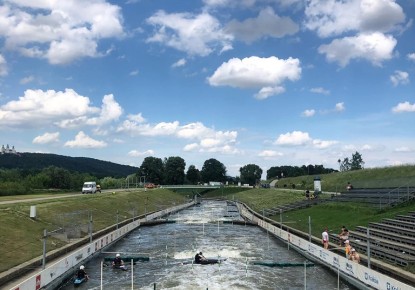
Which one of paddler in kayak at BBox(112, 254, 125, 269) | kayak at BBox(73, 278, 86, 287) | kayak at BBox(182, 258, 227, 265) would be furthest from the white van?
kayak at BBox(73, 278, 86, 287)

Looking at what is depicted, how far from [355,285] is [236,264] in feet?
40.9

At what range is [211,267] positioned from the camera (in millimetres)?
37000

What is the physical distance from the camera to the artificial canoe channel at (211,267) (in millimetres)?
30969

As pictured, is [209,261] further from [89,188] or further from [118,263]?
[89,188]

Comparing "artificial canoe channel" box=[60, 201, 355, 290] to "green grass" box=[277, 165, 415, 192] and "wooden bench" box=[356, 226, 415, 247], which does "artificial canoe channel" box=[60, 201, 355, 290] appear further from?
"green grass" box=[277, 165, 415, 192]

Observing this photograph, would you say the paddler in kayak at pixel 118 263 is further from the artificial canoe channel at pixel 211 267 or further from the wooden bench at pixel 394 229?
the wooden bench at pixel 394 229

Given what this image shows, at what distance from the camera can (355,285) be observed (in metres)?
28.5

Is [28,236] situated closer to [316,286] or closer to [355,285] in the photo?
[316,286]

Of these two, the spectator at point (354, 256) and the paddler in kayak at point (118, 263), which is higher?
the spectator at point (354, 256)

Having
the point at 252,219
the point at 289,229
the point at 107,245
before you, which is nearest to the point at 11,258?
the point at 107,245

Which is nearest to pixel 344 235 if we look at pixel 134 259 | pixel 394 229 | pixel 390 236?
pixel 390 236

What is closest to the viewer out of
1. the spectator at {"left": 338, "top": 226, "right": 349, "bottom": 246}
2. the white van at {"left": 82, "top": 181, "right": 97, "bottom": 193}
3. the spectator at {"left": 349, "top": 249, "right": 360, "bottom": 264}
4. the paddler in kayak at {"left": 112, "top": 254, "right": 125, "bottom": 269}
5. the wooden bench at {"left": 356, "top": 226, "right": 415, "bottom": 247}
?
the spectator at {"left": 349, "top": 249, "right": 360, "bottom": 264}

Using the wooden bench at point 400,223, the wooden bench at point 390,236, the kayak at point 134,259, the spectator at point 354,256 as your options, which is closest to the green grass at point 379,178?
the wooden bench at point 400,223

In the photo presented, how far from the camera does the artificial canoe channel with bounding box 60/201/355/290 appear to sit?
30969 millimetres
